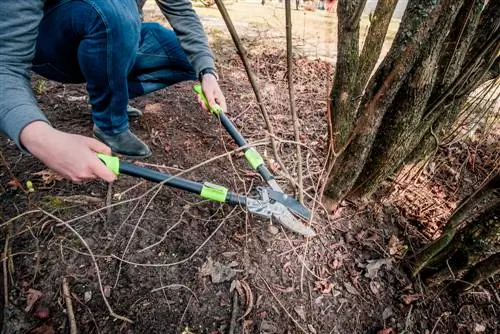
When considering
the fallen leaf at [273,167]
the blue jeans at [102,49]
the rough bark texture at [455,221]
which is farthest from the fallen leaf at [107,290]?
the rough bark texture at [455,221]

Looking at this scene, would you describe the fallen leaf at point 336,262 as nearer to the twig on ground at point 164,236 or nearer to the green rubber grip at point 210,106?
the twig on ground at point 164,236

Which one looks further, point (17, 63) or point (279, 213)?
point (279, 213)

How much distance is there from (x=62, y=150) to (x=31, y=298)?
2.29 feet

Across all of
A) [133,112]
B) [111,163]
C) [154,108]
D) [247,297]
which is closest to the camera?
[111,163]

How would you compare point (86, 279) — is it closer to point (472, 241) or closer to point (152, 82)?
point (152, 82)

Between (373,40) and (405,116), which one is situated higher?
(373,40)

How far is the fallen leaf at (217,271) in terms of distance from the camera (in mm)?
1495

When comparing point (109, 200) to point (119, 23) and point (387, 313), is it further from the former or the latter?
point (387, 313)

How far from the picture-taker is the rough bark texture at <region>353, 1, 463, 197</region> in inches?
51.1

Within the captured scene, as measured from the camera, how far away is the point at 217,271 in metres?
1.51

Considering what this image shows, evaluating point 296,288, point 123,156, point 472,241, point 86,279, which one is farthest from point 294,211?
point 123,156

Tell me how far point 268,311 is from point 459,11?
4.82ft

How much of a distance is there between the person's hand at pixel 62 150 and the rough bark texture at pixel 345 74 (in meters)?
1.18

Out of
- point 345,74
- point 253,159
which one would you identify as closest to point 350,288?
point 253,159
